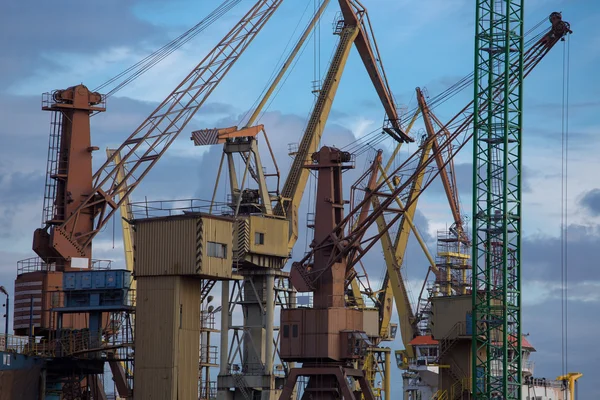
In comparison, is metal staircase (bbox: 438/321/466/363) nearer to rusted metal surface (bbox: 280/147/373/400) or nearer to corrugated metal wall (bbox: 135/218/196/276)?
rusted metal surface (bbox: 280/147/373/400)

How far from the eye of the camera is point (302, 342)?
90.6 meters

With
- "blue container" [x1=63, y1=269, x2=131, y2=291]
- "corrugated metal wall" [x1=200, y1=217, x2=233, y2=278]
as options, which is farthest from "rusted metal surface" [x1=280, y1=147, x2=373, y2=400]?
"blue container" [x1=63, y1=269, x2=131, y2=291]

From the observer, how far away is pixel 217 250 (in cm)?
8638

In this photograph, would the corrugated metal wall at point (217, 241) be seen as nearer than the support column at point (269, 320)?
Yes

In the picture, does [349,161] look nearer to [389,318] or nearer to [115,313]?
[115,313]

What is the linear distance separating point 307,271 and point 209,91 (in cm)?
2447

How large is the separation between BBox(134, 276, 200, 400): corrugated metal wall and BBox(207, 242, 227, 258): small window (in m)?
2.11

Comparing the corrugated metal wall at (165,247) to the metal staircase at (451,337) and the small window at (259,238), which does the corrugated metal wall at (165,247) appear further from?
the metal staircase at (451,337)

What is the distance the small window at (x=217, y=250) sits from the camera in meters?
85.6

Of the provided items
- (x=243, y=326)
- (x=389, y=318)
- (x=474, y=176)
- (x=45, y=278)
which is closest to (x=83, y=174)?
(x=45, y=278)

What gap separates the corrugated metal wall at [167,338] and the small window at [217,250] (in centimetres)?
211

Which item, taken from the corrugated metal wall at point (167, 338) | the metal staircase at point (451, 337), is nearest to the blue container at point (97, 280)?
the corrugated metal wall at point (167, 338)

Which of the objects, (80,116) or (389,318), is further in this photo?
(389,318)

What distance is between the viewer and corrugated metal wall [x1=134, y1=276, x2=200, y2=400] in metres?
82.5
